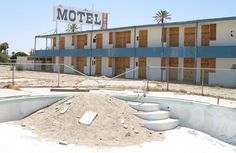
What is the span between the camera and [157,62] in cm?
3791

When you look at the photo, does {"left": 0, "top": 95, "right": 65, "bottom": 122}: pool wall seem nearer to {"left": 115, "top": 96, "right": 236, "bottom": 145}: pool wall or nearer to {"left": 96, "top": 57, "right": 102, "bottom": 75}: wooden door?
{"left": 115, "top": 96, "right": 236, "bottom": 145}: pool wall

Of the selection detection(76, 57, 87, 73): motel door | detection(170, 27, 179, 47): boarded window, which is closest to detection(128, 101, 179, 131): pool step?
detection(170, 27, 179, 47): boarded window

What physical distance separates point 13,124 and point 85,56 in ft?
115

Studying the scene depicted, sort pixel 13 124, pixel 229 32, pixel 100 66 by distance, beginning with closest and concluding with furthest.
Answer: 1. pixel 13 124
2. pixel 229 32
3. pixel 100 66

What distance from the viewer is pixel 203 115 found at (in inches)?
546

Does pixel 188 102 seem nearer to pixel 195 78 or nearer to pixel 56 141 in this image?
pixel 56 141

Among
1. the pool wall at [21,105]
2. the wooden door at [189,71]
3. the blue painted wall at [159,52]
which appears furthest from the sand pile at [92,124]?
the wooden door at [189,71]

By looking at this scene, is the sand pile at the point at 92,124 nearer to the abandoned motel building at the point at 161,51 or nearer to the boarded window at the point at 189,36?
the abandoned motel building at the point at 161,51

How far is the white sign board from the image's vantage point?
2046 inches

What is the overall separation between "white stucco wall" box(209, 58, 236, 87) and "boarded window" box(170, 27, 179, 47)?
5676 millimetres

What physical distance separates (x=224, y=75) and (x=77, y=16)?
96.9 ft

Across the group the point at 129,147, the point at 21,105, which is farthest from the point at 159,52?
the point at 129,147

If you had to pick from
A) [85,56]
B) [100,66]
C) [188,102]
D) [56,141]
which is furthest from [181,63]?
[56,141]

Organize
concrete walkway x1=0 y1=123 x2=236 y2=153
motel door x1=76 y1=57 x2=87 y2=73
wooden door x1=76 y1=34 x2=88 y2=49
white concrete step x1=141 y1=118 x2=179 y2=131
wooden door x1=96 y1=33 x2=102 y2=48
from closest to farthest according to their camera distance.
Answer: concrete walkway x1=0 y1=123 x2=236 y2=153
white concrete step x1=141 y1=118 x2=179 y2=131
wooden door x1=96 y1=33 x2=102 y2=48
motel door x1=76 y1=57 x2=87 y2=73
wooden door x1=76 y1=34 x2=88 y2=49
